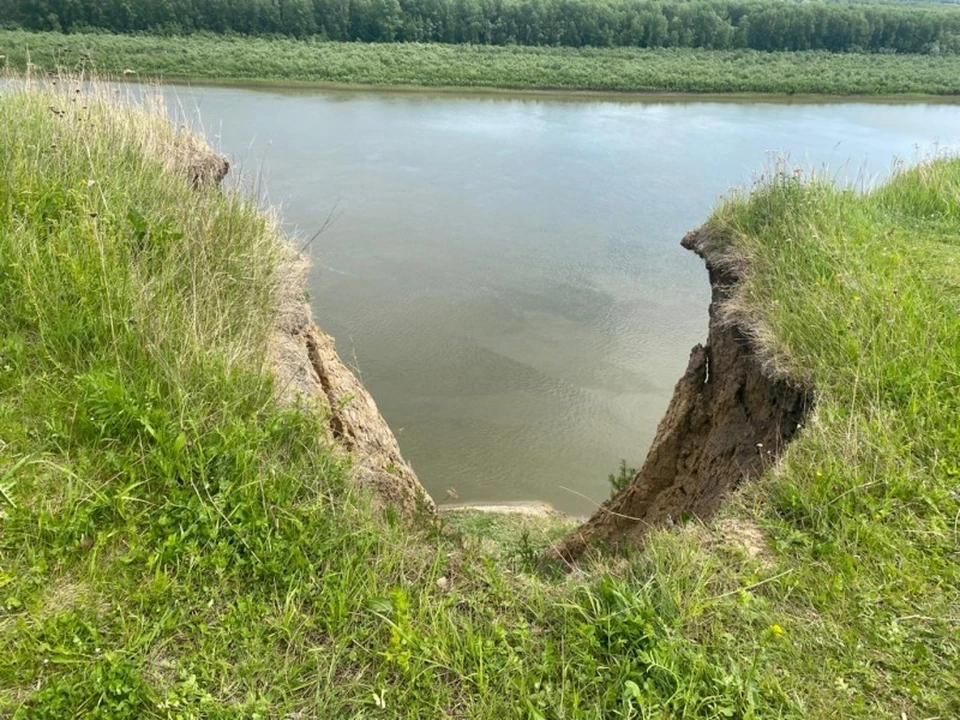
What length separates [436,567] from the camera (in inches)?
112

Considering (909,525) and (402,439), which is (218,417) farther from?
(402,439)

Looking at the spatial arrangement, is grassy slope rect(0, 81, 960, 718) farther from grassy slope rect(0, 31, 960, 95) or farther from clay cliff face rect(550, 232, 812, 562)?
grassy slope rect(0, 31, 960, 95)

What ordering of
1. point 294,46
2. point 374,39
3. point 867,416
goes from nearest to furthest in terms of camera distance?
point 867,416, point 294,46, point 374,39

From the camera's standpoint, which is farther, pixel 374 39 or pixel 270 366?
pixel 374 39

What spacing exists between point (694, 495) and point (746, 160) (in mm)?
15952

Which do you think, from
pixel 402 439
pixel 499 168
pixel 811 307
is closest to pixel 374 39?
pixel 499 168

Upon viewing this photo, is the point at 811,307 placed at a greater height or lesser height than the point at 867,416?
greater

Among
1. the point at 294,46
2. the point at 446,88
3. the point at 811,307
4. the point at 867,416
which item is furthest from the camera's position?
the point at 294,46

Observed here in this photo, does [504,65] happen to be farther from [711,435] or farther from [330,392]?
[330,392]

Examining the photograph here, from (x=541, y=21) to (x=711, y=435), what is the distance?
118ft

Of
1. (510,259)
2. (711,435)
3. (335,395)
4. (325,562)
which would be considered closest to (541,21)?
(510,259)

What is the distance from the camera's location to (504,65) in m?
30.8

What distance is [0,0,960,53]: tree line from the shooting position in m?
29.7

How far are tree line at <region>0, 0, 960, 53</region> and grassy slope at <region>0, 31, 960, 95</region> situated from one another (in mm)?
1706
